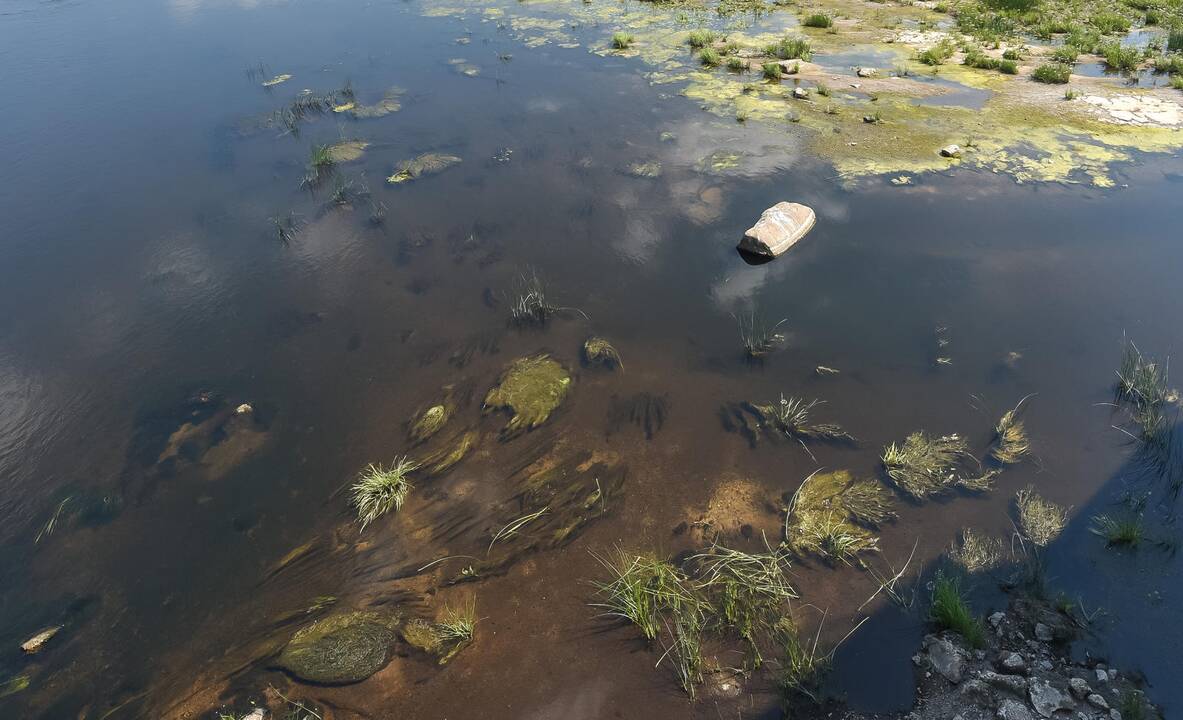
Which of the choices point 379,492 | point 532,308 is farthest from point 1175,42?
point 379,492

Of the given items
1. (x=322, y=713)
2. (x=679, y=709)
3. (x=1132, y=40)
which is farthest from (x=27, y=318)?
(x=1132, y=40)

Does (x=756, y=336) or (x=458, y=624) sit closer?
(x=458, y=624)

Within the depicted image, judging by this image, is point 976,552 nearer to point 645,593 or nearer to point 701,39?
point 645,593

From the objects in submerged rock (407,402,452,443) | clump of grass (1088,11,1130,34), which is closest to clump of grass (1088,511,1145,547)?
submerged rock (407,402,452,443)

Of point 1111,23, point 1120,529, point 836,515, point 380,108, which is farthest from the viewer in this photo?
point 1111,23

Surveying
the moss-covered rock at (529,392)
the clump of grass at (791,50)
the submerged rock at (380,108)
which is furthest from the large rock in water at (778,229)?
the submerged rock at (380,108)

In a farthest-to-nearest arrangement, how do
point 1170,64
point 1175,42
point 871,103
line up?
point 1175,42, point 1170,64, point 871,103

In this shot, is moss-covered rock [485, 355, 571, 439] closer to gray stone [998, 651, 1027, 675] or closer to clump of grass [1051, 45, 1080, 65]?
gray stone [998, 651, 1027, 675]
